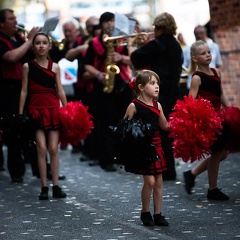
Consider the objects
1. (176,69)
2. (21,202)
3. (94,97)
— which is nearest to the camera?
(21,202)

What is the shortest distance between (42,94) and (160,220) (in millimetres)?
3324

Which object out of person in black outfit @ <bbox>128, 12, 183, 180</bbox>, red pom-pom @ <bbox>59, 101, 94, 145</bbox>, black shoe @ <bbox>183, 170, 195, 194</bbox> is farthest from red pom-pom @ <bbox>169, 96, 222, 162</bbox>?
person in black outfit @ <bbox>128, 12, 183, 180</bbox>

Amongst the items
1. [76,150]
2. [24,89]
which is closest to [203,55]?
[24,89]

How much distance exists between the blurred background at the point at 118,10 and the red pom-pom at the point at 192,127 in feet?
45.3

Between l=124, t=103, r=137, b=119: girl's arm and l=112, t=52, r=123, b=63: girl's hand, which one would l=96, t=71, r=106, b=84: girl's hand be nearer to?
l=112, t=52, r=123, b=63: girl's hand

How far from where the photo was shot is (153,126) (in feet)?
33.5

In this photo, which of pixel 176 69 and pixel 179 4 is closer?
pixel 176 69

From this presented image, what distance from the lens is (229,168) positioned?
49.5 ft

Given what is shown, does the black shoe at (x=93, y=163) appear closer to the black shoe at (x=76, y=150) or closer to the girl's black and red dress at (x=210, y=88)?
the black shoe at (x=76, y=150)

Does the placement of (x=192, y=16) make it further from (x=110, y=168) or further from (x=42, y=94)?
(x=42, y=94)

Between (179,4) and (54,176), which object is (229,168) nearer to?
(54,176)

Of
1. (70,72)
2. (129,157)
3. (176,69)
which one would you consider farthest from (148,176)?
(70,72)

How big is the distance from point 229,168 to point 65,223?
524 cm

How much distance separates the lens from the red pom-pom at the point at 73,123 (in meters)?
12.6
